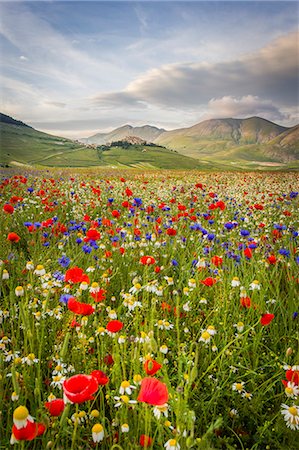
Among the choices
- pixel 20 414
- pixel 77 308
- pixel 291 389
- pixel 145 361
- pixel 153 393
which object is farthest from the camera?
pixel 77 308

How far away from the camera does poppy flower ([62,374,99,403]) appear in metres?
1.18

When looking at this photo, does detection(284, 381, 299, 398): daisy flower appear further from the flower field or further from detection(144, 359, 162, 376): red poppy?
detection(144, 359, 162, 376): red poppy

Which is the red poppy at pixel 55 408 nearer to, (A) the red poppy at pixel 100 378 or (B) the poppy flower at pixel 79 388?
(A) the red poppy at pixel 100 378

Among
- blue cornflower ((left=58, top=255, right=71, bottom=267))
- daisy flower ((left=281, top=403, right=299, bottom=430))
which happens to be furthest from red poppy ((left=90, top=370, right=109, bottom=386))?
blue cornflower ((left=58, top=255, right=71, bottom=267))

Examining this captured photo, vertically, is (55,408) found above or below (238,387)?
above

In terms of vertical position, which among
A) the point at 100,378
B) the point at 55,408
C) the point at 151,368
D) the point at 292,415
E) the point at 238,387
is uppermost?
the point at 151,368

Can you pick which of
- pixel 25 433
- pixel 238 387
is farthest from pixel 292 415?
pixel 25 433

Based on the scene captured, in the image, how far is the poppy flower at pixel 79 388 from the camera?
3.88 feet

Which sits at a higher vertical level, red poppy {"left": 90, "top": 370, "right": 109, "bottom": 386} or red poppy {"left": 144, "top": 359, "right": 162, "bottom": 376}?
red poppy {"left": 144, "top": 359, "right": 162, "bottom": 376}

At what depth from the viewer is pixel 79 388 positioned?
4.14 feet

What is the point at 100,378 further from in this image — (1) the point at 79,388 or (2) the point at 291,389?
(2) the point at 291,389

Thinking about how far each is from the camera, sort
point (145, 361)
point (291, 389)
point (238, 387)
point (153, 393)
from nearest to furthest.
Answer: point (153, 393) < point (145, 361) < point (291, 389) < point (238, 387)

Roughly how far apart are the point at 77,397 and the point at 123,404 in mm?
916

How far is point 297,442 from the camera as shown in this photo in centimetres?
204
